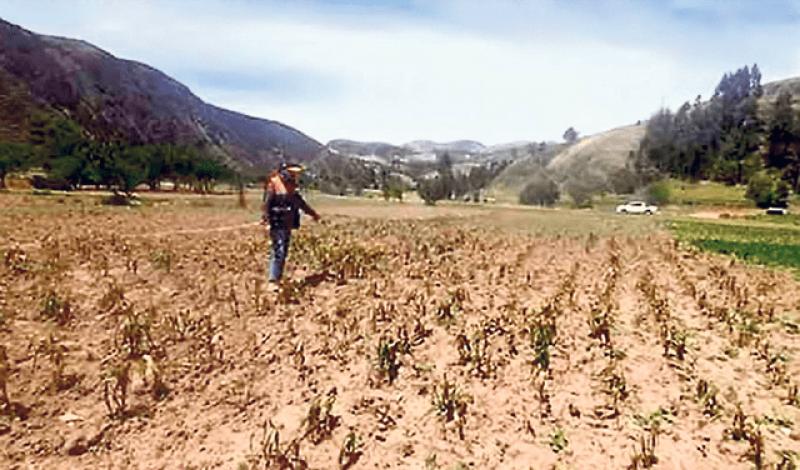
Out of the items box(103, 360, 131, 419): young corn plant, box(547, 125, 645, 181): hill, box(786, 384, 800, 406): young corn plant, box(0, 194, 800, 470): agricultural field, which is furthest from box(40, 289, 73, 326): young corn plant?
box(547, 125, 645, 181): hill

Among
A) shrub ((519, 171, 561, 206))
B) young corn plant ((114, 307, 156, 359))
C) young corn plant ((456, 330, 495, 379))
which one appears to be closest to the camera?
young corn plant ((456, 330, 495, 379))

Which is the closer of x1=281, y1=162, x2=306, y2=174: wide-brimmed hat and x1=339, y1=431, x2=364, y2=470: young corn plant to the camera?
x1=339, y1=431, x2=364, y2=470: young corn plant

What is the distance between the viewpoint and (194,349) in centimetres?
795

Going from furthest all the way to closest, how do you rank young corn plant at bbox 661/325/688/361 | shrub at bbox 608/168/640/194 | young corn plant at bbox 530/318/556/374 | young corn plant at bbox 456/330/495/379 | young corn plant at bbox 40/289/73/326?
shrub at bbox 608/168/640/194 → young corn plant at bbox 40/289/73/326 → young corn plant at bbox 661/325/688/361 → young corn plant at bbox 530/318/556/374 → young corn plant at bbox 456/330/495/379

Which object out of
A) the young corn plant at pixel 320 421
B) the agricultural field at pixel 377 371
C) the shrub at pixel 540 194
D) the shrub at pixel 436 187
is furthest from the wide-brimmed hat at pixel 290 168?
the shrub at pixel 540 194

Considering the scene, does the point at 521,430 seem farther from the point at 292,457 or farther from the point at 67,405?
the point at 67,405

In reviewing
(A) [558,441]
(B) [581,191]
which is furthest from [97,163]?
(B) [581,191]

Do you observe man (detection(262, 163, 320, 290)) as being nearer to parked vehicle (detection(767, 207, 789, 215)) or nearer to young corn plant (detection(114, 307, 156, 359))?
young corn plant (detection(114, 307, 156, 359))

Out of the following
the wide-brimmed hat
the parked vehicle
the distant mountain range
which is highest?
the distant mountain range

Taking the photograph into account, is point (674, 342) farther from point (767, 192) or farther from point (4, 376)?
point (767, 192)

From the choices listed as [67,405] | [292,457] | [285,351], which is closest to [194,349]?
[285,351]

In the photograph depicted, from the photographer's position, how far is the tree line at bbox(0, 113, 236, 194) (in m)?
52.7

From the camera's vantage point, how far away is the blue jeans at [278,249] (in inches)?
432

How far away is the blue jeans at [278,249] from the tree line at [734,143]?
84039mm
